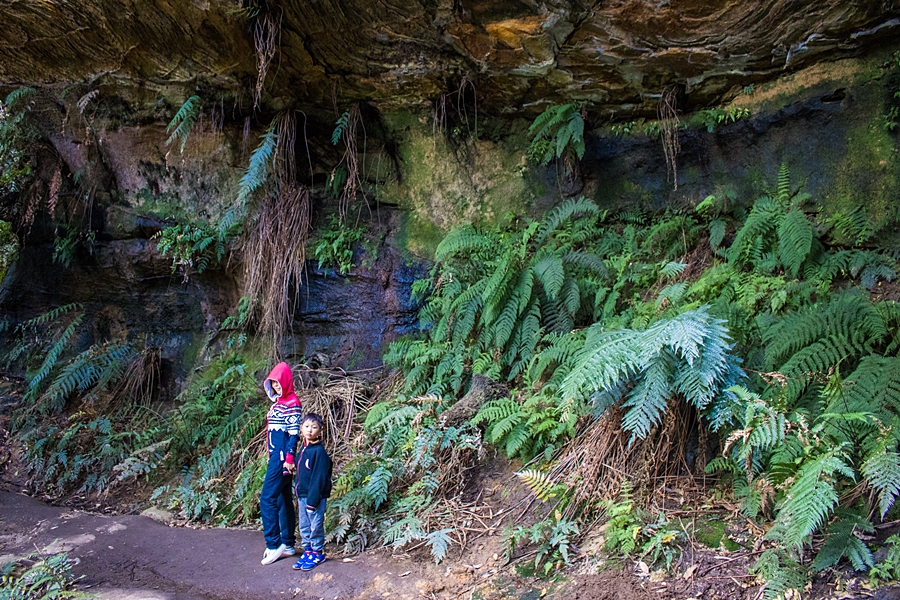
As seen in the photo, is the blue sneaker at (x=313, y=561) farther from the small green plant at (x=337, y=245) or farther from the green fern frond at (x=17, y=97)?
the green fern frond at (x=17, y=97)

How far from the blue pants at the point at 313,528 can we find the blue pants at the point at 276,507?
0.77ft

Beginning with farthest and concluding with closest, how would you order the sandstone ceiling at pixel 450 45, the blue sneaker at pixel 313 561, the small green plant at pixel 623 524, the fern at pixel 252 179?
the fern at pixel 252 179, the sandstone ceiling at pixel 450 45, the blue sneaker at pixel 313 561, the small green plant at pixel 623 524

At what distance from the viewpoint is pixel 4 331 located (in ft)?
28.5

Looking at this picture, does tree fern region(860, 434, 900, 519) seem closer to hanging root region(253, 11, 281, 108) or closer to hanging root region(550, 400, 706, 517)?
hanging root region(550, 400, 706, 517)

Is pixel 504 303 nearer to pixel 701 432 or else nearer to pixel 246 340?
pixel 701 432

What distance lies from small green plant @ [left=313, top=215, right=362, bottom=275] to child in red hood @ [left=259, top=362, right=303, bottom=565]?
2789 mm

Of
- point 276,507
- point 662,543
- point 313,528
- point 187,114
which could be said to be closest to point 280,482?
point 276,507

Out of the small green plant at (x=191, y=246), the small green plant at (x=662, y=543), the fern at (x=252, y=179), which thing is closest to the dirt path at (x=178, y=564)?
the small green plant at (x=662, y=543)

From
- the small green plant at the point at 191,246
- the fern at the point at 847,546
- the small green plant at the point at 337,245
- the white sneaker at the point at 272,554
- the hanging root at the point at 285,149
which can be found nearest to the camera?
the fern at the point at 847,546

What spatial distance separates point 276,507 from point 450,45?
15.0 feet

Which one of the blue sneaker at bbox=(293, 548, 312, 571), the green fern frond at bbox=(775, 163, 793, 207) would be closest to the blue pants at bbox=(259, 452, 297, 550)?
the blue sneaker at bbox=(293, 548, 312, 571)

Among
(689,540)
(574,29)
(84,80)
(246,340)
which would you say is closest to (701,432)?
(689,540)

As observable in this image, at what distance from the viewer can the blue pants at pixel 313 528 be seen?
4016 millimetres

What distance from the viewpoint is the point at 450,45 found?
558 cm
